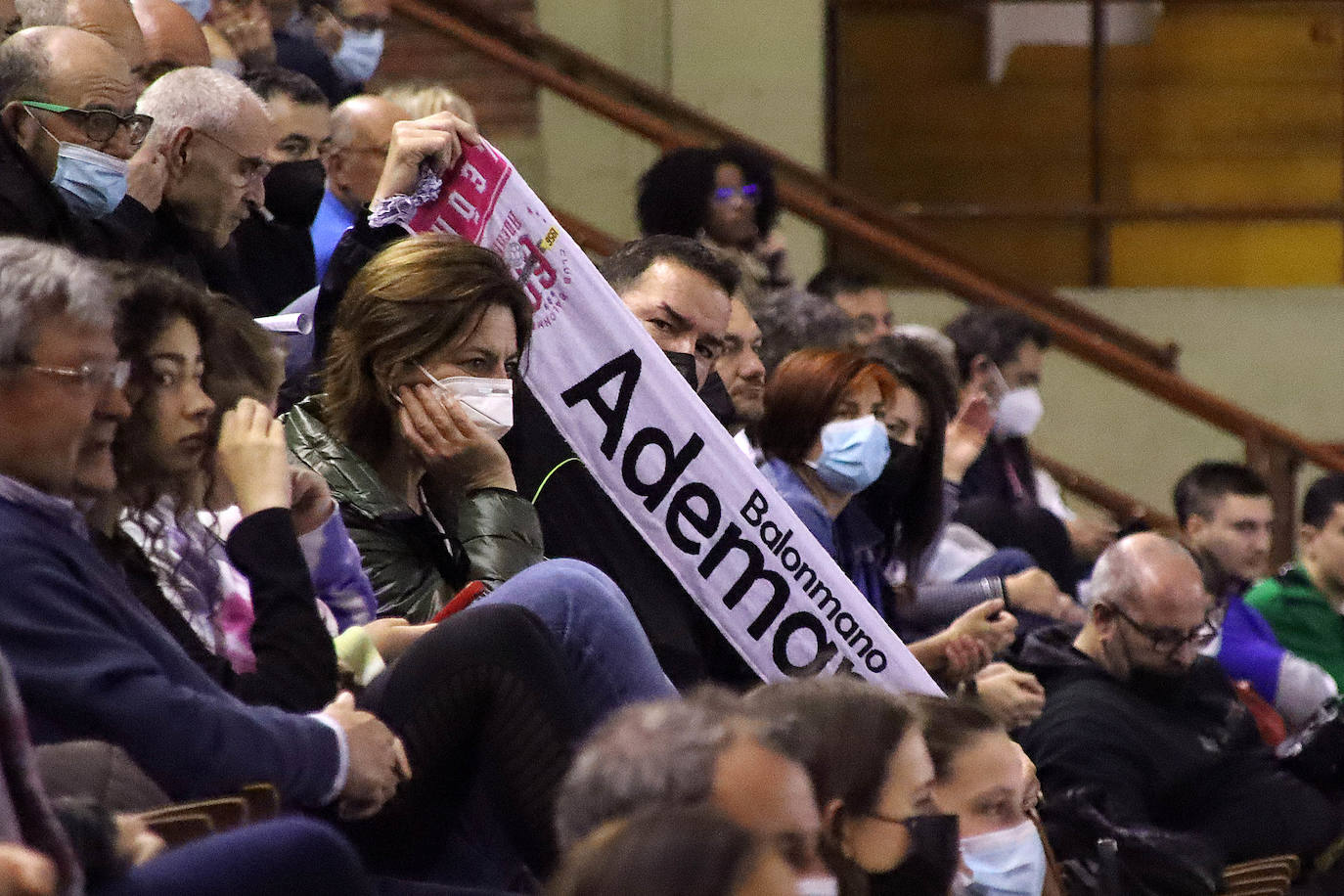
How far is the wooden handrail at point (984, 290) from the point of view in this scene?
24.0 feet

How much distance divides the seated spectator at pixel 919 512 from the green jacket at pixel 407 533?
1451 mm

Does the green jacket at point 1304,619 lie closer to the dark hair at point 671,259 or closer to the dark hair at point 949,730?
the dark hair at point 671,259

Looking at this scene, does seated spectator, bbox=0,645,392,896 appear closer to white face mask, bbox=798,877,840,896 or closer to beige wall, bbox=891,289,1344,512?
white face mask, bbox=798,877,840,896

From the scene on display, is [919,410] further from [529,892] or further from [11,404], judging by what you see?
[11,404]

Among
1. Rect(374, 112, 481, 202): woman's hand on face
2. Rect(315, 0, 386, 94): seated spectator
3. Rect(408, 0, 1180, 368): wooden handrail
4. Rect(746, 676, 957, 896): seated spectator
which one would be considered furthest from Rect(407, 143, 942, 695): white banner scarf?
Rect(408, 0, 1180, 368): wooden handrail

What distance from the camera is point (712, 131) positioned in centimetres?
834

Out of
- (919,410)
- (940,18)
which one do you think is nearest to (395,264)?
(919,410)

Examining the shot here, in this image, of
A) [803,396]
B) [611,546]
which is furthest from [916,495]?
[611,546]

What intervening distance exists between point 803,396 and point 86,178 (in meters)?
1.52

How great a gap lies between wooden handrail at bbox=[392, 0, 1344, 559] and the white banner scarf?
3621 millimetres

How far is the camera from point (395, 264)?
3.46m

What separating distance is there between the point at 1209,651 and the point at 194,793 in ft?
12.2

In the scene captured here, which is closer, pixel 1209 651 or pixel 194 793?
pixel 194 793

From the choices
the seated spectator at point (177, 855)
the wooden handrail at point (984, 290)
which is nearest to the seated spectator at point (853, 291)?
the wooden handrail at point (984, 290)
